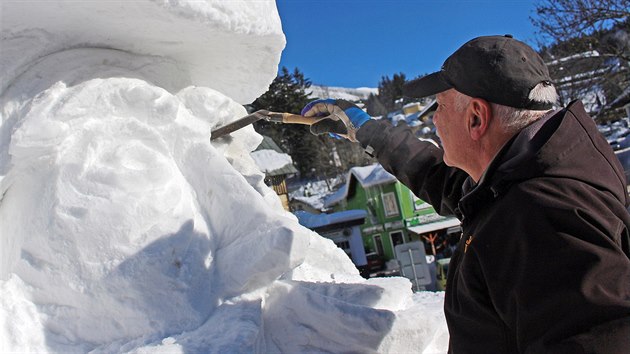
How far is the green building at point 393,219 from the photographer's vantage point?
1811 cm

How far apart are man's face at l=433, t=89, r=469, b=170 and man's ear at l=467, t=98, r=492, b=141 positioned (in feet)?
0.10

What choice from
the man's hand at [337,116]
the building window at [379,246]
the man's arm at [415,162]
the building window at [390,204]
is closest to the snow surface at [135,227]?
the man's arm at [415,162]

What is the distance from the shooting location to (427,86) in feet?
A: 4.88

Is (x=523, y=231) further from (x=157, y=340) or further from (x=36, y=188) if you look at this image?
(x=36, y=188)

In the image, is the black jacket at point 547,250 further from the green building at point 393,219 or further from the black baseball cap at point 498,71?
the green building at point 393,219

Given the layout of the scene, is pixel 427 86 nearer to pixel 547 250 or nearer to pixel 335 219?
pixel 547 250

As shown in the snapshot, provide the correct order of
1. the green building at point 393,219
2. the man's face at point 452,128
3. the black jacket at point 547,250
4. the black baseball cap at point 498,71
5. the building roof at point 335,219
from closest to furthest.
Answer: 1. the black jacket at point 547,250
2. the black baseball cap at point 498,71
3. the man's face at point 452,128
4. the building roof at point 335,219
5. the green building at point 393,219

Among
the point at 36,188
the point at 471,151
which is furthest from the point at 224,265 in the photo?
the point at 471,151

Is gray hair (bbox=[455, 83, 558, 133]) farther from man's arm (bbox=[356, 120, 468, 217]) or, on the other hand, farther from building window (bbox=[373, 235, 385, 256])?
building window (bbox=[373, 235, 385, 256])

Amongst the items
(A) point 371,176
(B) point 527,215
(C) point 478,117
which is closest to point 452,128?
(C) point 478,117

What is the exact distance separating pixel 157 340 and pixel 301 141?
33506mm

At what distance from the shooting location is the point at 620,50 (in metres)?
10.7

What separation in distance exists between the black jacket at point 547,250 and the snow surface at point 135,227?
2.11 ft

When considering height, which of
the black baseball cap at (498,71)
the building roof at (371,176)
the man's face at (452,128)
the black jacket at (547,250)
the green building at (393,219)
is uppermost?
the black baseball cap at (498,71)
